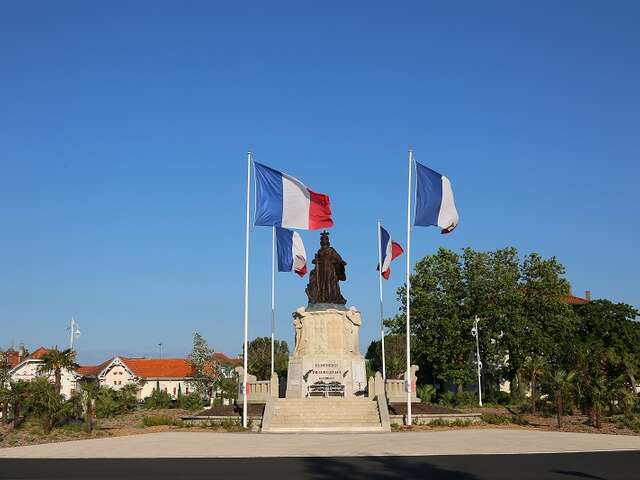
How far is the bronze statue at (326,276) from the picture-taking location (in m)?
44.9

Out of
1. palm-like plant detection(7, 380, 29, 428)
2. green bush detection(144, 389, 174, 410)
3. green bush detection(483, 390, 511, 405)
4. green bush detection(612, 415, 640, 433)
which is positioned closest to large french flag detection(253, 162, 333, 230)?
palm-like plant detection(7, 380, 29, 428)

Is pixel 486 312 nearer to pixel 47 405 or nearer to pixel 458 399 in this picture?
pixel 458 399

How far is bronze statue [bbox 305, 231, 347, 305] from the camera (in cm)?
4488

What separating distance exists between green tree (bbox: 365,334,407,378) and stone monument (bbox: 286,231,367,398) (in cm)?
1282

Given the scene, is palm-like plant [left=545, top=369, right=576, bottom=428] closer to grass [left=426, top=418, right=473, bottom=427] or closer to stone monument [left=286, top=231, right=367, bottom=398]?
grass [left=426, top=418, right=473, bottom=427]

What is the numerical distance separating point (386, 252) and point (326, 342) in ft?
21.9

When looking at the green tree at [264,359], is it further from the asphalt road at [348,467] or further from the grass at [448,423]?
the asphalt road at [348,467]

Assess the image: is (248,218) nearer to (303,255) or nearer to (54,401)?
(303,255)

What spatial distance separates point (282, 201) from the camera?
3422 cm

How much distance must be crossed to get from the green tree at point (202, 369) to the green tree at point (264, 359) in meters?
4.33

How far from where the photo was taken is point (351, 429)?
107ft

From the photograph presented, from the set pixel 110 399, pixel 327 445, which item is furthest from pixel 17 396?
pixel 327 445

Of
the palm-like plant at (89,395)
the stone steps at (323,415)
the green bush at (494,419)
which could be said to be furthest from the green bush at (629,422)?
the palm-like plant at (89,395)

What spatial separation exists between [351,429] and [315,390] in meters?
8.19
